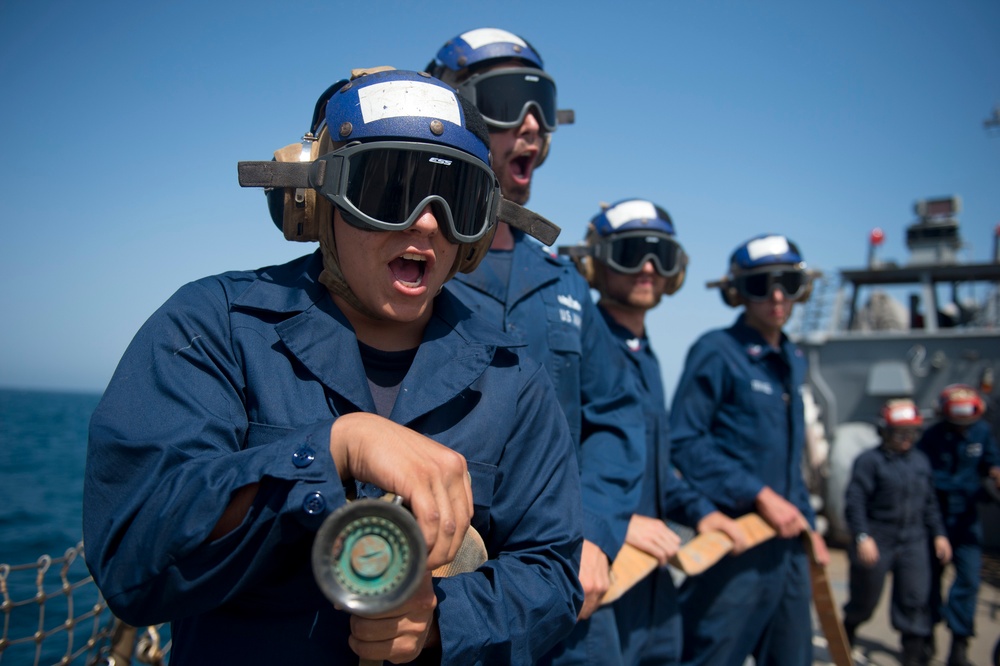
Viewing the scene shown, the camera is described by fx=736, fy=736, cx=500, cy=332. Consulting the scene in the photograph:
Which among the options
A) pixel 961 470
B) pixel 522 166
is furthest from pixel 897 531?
pixel 522 166

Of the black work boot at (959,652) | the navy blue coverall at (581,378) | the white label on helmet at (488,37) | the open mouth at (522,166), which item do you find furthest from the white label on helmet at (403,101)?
the black work boot at (959,652)

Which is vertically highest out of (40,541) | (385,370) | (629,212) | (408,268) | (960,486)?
(629,212)

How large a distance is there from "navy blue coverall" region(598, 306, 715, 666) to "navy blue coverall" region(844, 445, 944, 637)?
9.78 feet

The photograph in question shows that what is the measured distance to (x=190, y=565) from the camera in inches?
46.4

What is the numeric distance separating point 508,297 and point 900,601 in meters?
5.15

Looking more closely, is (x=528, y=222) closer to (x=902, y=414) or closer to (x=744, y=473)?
(x=744, y=473)

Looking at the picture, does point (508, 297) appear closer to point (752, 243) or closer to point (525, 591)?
point (525, 591)

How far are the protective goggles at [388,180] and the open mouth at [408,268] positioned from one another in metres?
0.09

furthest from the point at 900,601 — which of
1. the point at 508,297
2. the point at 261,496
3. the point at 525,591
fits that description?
the point at 261,496

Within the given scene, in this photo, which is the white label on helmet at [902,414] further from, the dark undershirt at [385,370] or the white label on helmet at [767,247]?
the dark undershirt at [385,370]

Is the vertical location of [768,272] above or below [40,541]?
above

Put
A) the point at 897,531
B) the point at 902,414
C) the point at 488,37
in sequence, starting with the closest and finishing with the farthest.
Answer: the point at 488,37, the point at 897,531, the point at 902,414

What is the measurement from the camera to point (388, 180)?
5.05 feet

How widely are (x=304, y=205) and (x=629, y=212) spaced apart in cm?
236
